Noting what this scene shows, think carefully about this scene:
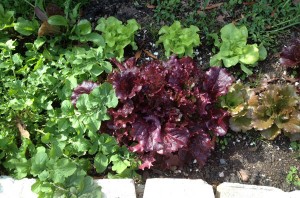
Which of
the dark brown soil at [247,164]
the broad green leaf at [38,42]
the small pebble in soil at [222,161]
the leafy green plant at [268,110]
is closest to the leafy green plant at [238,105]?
the leafy green plant at [268,110]

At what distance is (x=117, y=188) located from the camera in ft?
9.36

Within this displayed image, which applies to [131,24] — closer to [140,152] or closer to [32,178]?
[140,152]

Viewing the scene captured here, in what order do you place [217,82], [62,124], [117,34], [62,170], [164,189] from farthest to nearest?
[117,34]
[217,82]
[62,124]
[164,189]
[62,170]

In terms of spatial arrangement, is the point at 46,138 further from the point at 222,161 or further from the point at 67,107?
the point at 222,161

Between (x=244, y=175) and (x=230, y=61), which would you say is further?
(x=230, y=61)

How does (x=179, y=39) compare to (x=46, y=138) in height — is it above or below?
above

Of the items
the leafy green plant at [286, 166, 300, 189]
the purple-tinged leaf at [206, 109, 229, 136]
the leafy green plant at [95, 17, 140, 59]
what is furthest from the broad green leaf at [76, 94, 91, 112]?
the leafy green plant at [286, 166, 300, 189]

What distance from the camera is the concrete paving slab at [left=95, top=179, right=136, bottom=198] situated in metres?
2.83

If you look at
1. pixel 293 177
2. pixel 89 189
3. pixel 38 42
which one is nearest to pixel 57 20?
pixel 38 42

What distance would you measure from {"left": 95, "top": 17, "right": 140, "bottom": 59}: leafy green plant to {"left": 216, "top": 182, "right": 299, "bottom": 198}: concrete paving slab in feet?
3.93

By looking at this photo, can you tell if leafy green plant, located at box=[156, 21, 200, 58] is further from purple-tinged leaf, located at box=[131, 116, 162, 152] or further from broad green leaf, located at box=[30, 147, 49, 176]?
broad green leaf, located at box=[30, 147, 49, 176]

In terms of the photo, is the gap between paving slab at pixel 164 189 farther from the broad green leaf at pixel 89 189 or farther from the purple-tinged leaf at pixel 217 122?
the purple-tinged leaf at pixel 217 122

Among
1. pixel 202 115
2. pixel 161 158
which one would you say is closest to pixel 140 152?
pixel 161 158

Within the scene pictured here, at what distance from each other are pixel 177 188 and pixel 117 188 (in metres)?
0.37
